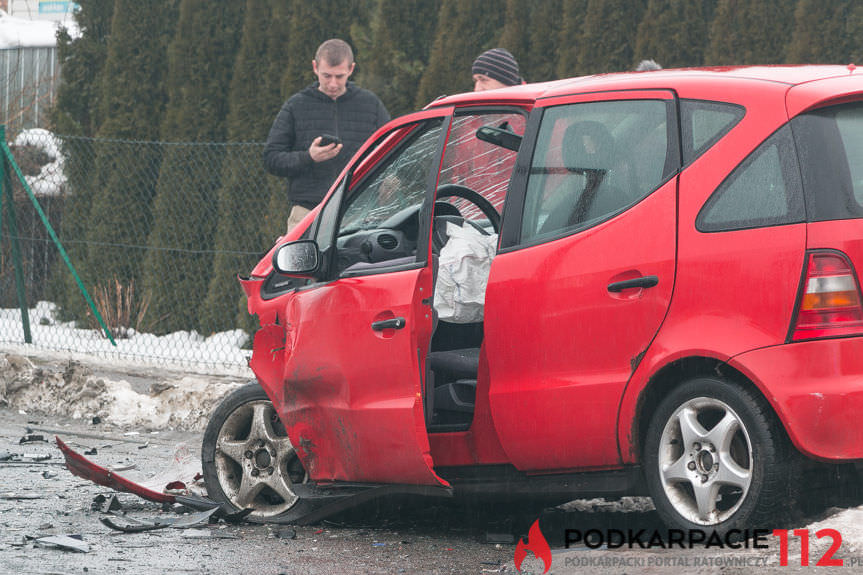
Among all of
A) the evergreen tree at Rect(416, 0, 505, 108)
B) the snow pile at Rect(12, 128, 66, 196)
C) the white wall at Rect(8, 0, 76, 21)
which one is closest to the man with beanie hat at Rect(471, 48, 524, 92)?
the evergreen tree at Rect(416, 0, 505, 108)

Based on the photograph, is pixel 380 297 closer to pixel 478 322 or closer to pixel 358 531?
pixel 478 322

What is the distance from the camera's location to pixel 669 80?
477 centimetres

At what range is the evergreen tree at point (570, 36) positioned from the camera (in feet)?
37.8

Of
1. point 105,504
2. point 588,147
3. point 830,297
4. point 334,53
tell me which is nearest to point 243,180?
point 334,53

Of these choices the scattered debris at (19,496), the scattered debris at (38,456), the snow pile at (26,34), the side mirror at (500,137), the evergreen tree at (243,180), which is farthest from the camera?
the snow pile at (26,34)

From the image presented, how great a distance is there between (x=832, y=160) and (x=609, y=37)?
23.9 ft

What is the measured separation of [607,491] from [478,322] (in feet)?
3.68

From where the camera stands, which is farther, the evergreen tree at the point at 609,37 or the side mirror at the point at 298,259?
the evergreen tree at the point at 609,37

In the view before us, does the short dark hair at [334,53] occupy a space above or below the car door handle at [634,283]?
above

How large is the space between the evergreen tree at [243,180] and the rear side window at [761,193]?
26.6ft

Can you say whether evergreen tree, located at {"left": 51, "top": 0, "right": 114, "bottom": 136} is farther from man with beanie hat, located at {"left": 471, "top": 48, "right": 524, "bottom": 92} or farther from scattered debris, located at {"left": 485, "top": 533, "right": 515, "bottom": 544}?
scattered debris, located at {"left": 485, "top": 533, "right": 515, "bottom": 544}

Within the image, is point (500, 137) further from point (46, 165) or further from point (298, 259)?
point (46, 165)

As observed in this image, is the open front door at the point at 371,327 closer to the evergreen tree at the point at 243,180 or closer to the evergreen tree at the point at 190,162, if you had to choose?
the evergreen tree at the point at 243,180

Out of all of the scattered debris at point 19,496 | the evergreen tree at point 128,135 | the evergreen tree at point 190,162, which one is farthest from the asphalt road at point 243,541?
Answer: the evergreen tree at point 128,135
